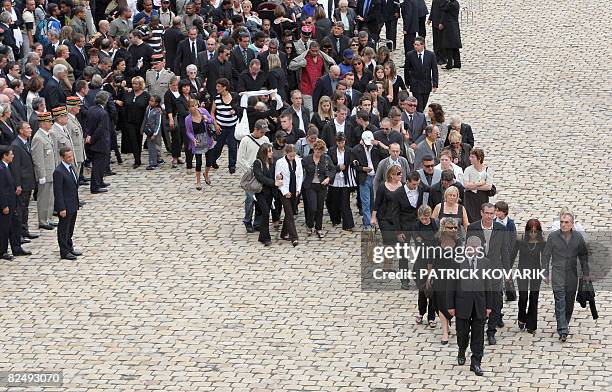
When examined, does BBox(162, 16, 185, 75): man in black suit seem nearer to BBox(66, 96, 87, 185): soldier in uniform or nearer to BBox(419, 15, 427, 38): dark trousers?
BBox(66, 96, 87, 185): soldier in uniform

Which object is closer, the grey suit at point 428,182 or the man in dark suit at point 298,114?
the grey suit at point 428,182

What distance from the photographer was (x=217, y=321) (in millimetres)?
19906

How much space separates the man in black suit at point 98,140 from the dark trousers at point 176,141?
122 centimetres

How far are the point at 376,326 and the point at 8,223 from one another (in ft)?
18.5

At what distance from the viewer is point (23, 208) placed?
22.6 meters

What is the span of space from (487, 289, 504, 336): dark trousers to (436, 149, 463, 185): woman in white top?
2.61 m

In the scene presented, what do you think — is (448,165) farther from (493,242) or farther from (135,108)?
(135,108)

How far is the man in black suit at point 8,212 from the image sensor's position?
21641mm

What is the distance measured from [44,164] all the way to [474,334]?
777cm

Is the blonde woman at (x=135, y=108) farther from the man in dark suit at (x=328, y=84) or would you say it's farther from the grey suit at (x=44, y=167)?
the man in dark suit at (x=328, y=84)

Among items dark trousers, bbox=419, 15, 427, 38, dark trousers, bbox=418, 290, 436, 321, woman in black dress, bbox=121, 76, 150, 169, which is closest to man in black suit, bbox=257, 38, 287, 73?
woman in black dress, bbox=121, 76, 150, 169

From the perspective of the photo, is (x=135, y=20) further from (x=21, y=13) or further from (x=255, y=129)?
(x=255, y=129)

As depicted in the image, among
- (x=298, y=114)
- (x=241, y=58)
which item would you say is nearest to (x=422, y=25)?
(x=241, y=58)

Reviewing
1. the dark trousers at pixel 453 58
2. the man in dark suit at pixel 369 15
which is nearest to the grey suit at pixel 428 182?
the man in dark suit at pixel 369 15
